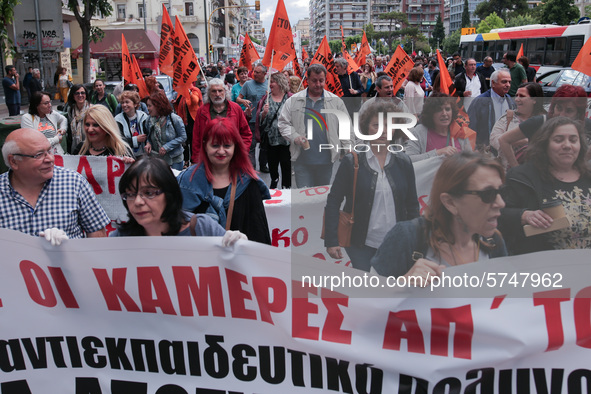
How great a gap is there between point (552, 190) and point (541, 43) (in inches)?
1071

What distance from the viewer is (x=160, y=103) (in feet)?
22.3

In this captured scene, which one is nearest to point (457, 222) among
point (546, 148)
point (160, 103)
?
point (546, 148)

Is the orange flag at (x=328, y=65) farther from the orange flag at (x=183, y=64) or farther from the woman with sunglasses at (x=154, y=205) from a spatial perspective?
the woman with sunglasses at (x=154, y=205)

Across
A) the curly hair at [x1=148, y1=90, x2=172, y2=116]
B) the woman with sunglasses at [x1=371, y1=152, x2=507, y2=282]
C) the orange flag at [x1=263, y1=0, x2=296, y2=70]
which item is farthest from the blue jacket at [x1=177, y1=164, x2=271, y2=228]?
the orange flag at [x1=263, y1=0, x2=296, y2=70]

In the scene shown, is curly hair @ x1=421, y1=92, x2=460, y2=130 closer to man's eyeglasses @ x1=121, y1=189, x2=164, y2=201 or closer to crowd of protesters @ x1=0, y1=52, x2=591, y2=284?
crowd of protesters @ x1=0, y1=52, x2=591, y2=284

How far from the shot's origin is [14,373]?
2.94 metres

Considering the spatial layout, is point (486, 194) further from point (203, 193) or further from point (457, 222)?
point (203, 193)

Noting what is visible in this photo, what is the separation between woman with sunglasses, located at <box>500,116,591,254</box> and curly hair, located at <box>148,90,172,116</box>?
438cm

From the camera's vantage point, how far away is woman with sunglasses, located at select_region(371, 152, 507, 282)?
2.93 meters

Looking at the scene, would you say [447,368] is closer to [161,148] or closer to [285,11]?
[161,148]

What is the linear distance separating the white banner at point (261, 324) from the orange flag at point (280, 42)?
676 cm

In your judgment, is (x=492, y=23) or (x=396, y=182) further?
(x=492, y=23)

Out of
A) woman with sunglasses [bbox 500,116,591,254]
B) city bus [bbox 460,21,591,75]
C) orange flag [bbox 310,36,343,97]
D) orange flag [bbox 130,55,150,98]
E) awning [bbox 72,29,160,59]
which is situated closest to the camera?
woman with sunglasses [bbox 500,116,591,254]

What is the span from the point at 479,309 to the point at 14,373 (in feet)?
7.31
